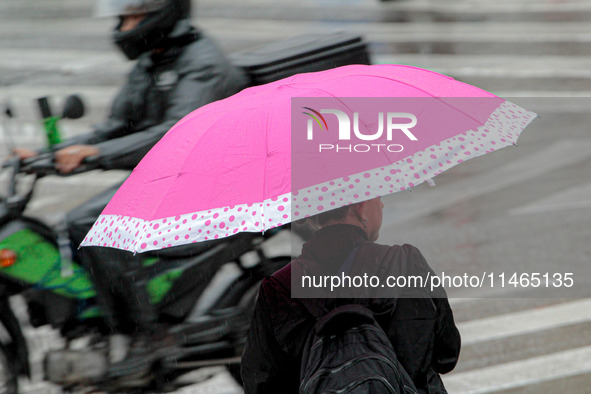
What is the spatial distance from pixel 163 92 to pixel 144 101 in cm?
20

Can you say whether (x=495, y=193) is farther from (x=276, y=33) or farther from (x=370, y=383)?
(x=276, y=33)

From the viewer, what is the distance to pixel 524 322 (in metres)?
5.62

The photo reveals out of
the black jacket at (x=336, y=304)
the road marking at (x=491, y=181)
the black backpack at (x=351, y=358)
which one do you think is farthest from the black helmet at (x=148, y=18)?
the road marking at (x=491, y=181)

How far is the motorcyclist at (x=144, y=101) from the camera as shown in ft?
13.4

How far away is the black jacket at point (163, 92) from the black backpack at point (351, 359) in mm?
2175

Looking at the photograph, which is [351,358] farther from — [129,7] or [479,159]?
[479,159]

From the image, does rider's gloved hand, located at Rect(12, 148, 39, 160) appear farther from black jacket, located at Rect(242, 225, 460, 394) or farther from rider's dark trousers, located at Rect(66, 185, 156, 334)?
black jacket, located at Rect(242, 225, 460, 394)

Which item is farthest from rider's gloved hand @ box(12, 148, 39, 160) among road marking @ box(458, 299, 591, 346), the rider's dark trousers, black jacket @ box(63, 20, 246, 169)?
road marking @ box(458, 299, 591, 346)

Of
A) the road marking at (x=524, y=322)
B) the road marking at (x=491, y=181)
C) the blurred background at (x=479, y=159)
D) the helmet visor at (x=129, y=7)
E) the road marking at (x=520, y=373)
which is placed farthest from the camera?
the road marking at (x=491, y=181)

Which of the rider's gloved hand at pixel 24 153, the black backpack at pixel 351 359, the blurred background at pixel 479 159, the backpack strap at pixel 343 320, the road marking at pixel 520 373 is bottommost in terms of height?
the blurred background at pixel 479 159

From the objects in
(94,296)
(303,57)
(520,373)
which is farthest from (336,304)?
(520,373)

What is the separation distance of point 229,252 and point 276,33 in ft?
37.3

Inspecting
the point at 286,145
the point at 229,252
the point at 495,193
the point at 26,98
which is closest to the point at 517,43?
the point at 495,193

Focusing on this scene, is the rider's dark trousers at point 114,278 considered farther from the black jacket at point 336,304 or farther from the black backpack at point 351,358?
the black backpack at point 351,358
